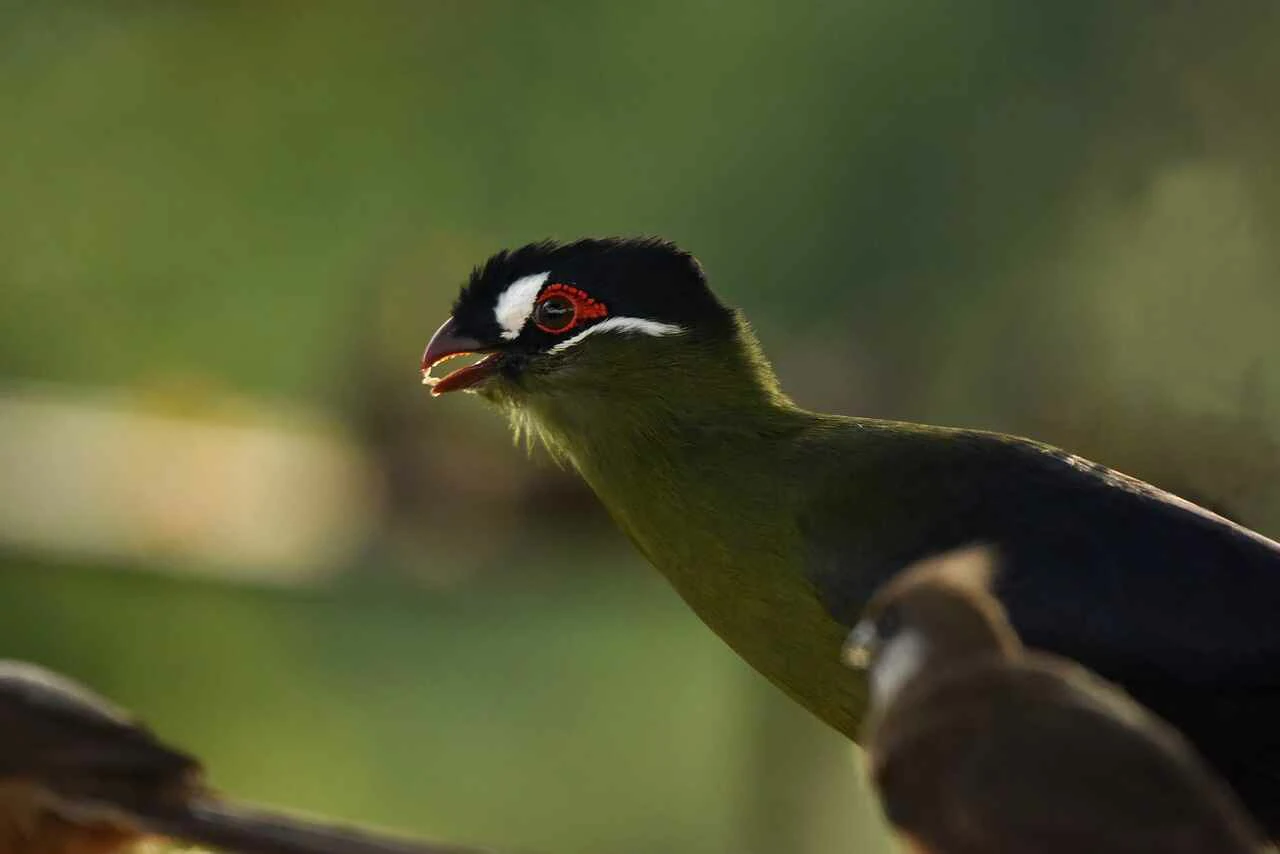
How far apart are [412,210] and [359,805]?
3587 mm

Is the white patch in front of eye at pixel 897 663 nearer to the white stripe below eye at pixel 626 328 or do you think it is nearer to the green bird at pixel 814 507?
the green bird at pixel 814 507

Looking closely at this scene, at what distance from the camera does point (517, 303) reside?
205cm

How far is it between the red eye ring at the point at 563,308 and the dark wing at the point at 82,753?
0.71 meters

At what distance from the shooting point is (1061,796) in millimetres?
1261

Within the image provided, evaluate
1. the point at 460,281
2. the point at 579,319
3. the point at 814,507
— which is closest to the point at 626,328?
the point at 579,319

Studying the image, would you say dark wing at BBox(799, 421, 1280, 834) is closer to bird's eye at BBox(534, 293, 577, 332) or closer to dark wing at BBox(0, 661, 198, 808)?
bird's eye at BBox(534, 293, 577, 332)

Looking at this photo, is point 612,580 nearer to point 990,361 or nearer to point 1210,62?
point 990,361

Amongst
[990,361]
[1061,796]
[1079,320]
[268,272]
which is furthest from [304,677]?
[1061,796]

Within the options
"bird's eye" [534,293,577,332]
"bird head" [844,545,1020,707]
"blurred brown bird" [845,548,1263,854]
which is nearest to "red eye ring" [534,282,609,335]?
"bird's eye" [534,293,577,332]

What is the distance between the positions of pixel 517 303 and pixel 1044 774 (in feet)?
3.34

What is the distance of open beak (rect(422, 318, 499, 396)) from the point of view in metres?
2.09

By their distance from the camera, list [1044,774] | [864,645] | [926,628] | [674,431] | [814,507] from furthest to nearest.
→ [674,431], [814,507], [864,645], [926,628], [1044,774]

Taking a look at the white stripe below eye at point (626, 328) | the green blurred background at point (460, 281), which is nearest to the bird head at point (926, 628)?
the white stripe below eye at point (626, 328)

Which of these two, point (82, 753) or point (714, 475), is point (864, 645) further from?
point (82, 753)
